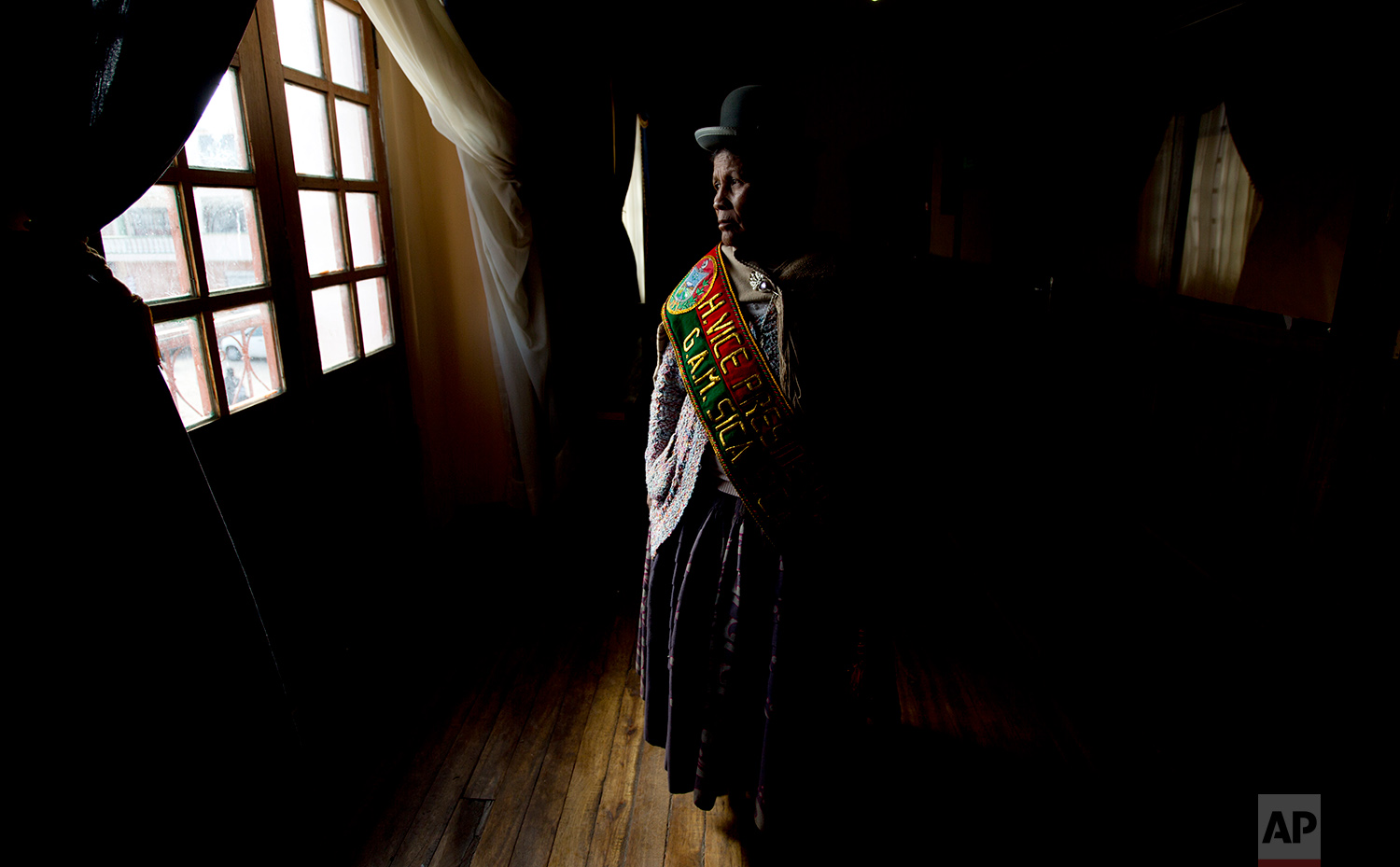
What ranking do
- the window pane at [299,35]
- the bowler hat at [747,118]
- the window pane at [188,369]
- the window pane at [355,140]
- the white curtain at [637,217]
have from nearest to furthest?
the bowler hat at [747,118] < the window pane at [188,369] < the window pane at [299,35] < the window pane at [355,140] < the white curtain at [637,217]

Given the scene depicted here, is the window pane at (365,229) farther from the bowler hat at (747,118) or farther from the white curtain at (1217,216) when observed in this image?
the white curtain at (1217,216)

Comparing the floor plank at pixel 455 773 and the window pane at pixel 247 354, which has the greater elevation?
the window pane at pixel 247 354

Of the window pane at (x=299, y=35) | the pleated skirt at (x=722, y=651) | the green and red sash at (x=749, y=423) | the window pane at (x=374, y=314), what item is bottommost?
the pleated skirt at (x=722, y=651)

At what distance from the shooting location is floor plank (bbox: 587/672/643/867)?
1.38 m

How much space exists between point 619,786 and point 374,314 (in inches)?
69.6

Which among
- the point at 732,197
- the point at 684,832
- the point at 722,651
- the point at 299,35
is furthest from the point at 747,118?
the point at 299,35

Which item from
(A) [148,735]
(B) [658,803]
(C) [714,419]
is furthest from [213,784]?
(C) [714,419]

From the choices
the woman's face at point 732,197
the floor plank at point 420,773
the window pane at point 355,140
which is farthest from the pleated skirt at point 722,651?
the window pane at point 355,140

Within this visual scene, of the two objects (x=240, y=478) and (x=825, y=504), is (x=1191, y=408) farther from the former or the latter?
(x=240, y=478)

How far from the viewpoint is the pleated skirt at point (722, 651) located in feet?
4.03

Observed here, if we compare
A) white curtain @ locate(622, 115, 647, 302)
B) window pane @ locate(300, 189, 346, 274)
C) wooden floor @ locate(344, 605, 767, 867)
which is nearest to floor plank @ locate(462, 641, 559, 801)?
wooden floor @ locate(344, 605, 767, 867)

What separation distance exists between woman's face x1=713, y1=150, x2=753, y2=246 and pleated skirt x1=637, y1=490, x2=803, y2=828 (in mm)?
506

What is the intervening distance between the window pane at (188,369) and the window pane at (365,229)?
2.26 ft

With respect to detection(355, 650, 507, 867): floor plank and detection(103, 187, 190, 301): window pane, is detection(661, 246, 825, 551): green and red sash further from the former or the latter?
detection(103, 187, 190, 301): window pane
